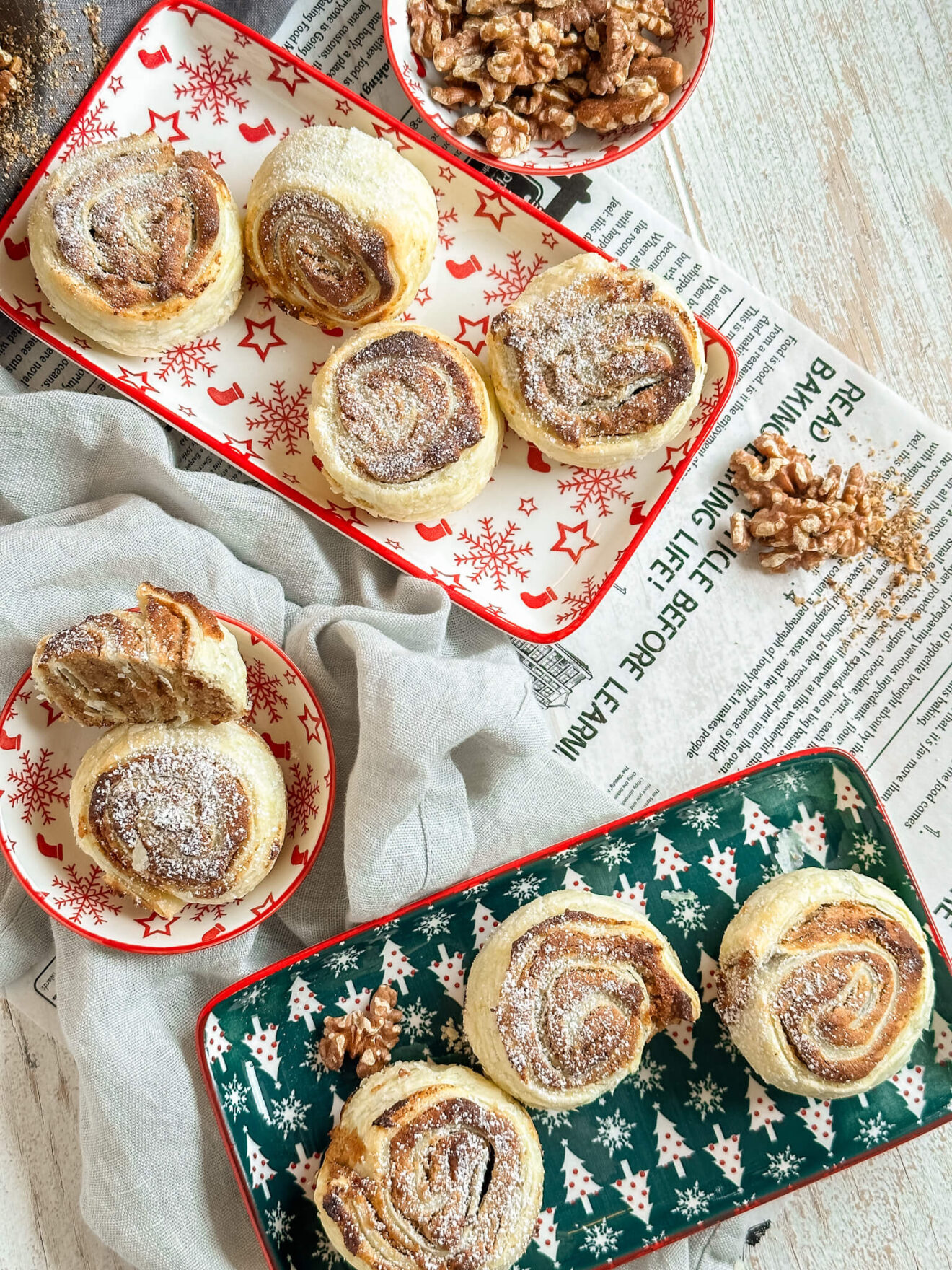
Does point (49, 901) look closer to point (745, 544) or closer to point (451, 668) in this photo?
point (451, 668)

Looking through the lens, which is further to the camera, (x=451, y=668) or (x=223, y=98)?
(x=223, y=98)

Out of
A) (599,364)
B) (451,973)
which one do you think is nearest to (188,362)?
(599,364)

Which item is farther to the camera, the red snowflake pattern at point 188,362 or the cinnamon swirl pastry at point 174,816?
the red snowflake pattern at point 188,362

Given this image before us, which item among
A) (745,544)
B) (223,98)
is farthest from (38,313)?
(745,544)

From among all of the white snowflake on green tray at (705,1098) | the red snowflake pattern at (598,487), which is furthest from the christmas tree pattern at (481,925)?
the red snowflake pattern at (598,487)

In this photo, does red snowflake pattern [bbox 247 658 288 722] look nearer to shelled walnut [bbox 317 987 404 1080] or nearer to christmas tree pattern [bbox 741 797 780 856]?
shelled walnut [bbox 317 987 404 1080]

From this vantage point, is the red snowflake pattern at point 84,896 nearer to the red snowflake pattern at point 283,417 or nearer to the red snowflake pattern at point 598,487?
the red snowflake pattern at point 283,417

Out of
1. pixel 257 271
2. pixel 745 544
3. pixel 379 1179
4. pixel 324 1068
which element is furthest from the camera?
pixel 745 544
